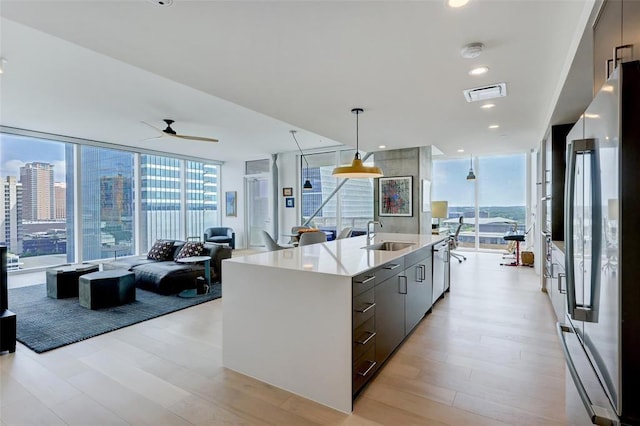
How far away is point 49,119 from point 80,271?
282 cm

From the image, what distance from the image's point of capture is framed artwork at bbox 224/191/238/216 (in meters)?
10.1

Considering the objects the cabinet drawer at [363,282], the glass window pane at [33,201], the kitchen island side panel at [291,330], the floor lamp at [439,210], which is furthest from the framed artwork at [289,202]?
the cabinet drawer at [363,282]

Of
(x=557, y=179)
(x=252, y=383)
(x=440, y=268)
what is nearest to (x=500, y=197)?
(x=557, y=179)

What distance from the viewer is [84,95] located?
4.31m

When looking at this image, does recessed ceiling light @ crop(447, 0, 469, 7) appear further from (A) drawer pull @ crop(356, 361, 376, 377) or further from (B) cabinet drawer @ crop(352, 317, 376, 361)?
(A) drawer pull @ crop(356, 361, 376, 377)

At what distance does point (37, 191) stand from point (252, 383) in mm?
6823

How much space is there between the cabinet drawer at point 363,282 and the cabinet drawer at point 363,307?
0.12 feet

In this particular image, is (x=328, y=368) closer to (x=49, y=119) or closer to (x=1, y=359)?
(x=1, y=359)

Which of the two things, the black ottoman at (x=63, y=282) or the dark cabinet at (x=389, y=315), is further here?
the black ottoman at (x=63, y=282)

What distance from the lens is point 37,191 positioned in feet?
20.9

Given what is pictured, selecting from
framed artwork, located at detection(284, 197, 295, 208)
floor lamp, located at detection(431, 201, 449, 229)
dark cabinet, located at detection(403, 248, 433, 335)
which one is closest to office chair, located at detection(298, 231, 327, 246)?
dark cabinet, located at detection(403, 248, 433, 335)

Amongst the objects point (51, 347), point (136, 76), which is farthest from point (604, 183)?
point (136, 76)

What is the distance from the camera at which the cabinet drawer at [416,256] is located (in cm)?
300

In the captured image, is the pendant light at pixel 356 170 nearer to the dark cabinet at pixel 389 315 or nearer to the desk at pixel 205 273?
the dark cabinet at pixel 389 315
